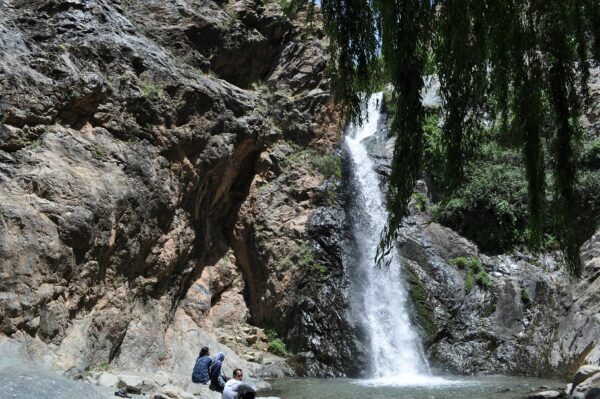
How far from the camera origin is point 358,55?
5062 mm

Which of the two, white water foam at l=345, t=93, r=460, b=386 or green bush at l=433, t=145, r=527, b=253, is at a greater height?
green bush at l=433, t=145, r=527, b=253

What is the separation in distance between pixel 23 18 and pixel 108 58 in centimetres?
224

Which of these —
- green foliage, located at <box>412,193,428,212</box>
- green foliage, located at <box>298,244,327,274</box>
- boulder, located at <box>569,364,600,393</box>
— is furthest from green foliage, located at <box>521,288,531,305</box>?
boulder, located at <box>569,364,600,393</box>

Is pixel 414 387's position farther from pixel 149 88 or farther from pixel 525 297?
pixel 149 88

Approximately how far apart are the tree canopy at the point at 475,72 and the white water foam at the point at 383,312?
8298 millimetres

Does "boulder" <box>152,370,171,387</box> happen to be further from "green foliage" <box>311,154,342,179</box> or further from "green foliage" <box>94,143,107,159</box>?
"green foliage" <box>311,154,342,179</box>

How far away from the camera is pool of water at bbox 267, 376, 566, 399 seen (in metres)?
11.9

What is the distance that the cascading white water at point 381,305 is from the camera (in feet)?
53.0

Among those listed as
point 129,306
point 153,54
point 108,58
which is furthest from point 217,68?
point 129,306

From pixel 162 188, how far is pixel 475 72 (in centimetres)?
1101

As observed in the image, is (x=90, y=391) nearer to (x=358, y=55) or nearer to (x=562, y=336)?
(x=358, y=55)

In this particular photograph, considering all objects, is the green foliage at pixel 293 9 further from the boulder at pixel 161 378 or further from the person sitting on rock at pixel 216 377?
the boulder at pixel 161 378

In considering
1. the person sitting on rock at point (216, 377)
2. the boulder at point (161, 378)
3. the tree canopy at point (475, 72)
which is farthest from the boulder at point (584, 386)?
the boulder at point (161, 378)

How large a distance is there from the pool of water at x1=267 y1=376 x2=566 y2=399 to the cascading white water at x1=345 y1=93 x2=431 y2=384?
2.86ft
